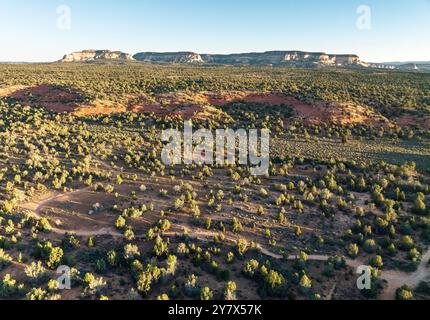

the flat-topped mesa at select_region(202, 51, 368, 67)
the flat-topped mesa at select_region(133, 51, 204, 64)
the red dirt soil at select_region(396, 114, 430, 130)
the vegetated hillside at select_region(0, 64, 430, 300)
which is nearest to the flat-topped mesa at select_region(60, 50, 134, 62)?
the flat-topped mesa at select_region(133, 51, 204, 64)

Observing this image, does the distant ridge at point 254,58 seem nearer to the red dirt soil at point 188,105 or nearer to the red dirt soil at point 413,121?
the red dirt soil at point 188,105

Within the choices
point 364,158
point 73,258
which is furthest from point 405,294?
point 364,158

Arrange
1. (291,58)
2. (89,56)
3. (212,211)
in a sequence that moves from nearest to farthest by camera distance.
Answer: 1. (212,211)
2. (291,58)
3. (89,56)

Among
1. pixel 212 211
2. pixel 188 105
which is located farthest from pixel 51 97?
pixel 212 211

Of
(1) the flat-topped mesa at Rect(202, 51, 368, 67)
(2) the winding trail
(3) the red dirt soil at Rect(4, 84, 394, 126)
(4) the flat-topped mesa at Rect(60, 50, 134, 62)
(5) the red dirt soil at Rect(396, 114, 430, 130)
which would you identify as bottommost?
(2) the winding trail

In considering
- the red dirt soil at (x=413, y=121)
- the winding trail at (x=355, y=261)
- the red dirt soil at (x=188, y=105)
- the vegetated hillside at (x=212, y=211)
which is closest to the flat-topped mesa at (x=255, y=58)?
the red dirt soil at (x=188, y=105)

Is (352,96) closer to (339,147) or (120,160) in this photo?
(339,147)

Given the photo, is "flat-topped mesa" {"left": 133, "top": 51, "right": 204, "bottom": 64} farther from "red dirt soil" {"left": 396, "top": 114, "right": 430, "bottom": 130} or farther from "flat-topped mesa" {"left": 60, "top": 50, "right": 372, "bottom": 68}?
"red dirt soil" {"left": 396, "top": 114, "right": 430, "bottom": 130}

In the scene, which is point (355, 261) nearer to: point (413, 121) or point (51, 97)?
point (413, 121)

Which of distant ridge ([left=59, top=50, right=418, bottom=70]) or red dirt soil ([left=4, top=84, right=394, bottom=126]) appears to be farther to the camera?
distant ridge ([left=59, top=50, right=418, bottom=70])
